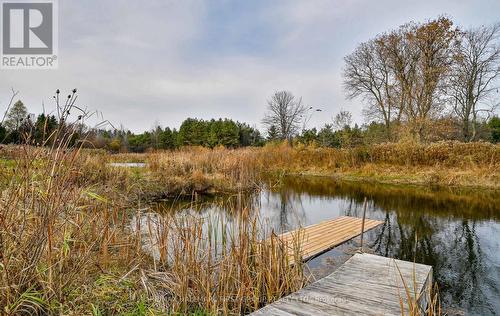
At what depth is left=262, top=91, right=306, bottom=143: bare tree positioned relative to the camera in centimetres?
3550

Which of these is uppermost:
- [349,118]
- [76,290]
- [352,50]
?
[352,50]

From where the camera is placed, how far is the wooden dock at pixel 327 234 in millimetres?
4719

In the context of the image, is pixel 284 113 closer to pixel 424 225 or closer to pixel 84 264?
pixel 424 225

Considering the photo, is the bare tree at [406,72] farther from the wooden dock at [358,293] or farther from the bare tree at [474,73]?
the wooden dock at [358,293]

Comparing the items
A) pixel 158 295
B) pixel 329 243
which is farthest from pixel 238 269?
pixel 329 243

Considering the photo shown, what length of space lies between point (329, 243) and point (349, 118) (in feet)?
78.0

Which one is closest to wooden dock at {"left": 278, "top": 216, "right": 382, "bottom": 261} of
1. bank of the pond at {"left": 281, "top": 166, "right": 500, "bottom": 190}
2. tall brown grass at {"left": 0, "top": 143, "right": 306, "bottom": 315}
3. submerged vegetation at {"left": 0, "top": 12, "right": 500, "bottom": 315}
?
submerged vegetation at {"left": 0, "top": 12, "right": 500, "bottom": 315}

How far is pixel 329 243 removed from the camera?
5.13m

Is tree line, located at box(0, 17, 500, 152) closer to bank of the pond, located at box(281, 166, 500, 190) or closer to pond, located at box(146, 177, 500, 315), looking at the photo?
bank of the pond, located at box(281, 166, 500, 190)

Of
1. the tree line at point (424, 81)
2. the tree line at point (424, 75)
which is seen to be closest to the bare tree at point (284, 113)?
the tree line at point (424, 81)

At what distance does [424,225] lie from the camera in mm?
6641

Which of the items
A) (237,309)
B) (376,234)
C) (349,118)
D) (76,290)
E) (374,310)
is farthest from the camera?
(349,118)

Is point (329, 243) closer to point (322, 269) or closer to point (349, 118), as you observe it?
point (322, 269)

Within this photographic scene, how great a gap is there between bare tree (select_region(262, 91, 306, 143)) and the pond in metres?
23.9
